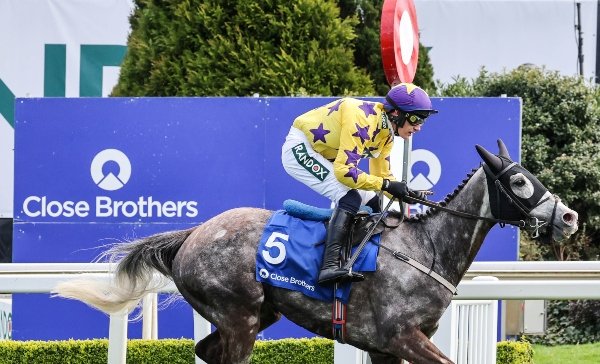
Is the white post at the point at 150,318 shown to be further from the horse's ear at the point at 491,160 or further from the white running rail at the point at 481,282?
the horse's ear at the point at 491,160

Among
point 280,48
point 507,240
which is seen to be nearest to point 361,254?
point 507,240

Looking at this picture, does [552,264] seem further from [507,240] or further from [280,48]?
[280,48]

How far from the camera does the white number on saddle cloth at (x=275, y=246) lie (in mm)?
5852

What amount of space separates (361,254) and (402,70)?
4.31ft

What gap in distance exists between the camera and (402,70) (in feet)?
22.0

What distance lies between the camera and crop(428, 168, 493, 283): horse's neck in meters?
5.90

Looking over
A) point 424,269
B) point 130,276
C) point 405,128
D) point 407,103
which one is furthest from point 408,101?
point 130,276

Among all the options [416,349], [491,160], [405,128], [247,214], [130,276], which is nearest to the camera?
[416,349]

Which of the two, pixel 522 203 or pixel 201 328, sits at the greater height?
pixel 522 203

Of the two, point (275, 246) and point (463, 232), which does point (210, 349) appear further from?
point (463, 232)

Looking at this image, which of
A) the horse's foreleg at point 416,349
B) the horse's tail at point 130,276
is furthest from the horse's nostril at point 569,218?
the horse's tail at point 130,276

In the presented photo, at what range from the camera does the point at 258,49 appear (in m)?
10.3

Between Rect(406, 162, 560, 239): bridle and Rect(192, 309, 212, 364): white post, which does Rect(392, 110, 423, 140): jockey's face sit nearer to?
Rect(406, 162, 560, 239): bridle

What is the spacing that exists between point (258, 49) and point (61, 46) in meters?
5.88
